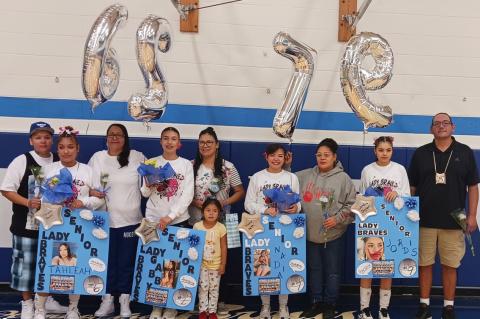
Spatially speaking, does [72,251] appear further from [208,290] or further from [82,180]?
[208,290]

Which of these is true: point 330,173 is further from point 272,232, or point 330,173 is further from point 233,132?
point 233,132

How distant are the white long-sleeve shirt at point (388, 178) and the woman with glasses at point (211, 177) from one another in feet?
3.18

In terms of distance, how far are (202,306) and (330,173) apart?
1344 mm

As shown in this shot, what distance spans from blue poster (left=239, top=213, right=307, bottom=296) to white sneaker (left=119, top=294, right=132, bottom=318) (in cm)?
88

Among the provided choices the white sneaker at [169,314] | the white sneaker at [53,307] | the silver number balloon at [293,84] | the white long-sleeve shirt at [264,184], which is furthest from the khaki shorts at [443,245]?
the white sneaker at [53,307]

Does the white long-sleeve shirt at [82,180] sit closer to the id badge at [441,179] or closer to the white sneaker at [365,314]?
the white sneaker at [365,314]

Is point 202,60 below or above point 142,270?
above

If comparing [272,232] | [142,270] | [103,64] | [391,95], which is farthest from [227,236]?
[391,95]

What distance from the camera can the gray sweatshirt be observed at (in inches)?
167

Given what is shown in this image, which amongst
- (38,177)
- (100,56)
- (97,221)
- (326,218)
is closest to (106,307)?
(97,221)

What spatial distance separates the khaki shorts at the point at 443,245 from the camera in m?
4.28

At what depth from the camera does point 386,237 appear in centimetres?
410

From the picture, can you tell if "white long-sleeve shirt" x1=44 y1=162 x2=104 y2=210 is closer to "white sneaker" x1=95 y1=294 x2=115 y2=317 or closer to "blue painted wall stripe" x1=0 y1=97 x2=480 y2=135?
"white sneaker" x1=95 y1=294 x2=115 y2=317

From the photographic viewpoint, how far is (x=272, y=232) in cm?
413
